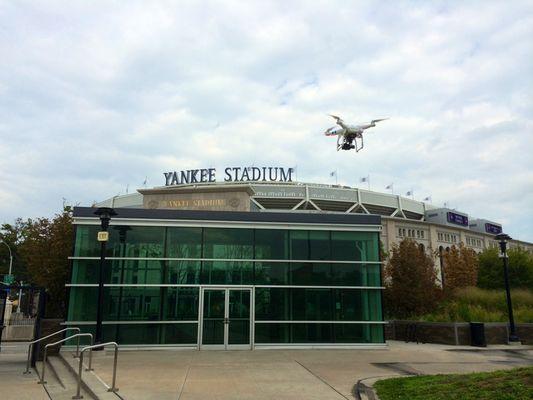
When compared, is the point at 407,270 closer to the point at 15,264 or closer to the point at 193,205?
the point at 193,205

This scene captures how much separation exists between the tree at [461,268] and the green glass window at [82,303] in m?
40.4

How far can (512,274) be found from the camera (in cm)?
4503

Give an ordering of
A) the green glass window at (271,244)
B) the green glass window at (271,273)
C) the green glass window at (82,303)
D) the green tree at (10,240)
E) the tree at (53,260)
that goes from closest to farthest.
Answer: the green glass window at (82,303) → the green glass window at (271,273) → the green glass window at (271,244) → the tree at (53,260) → the green tree at (10,240)

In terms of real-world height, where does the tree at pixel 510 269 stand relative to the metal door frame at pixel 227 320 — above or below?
above

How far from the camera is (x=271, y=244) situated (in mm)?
17766

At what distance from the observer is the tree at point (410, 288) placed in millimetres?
24516

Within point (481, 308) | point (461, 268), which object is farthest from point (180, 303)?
point (461, 268)

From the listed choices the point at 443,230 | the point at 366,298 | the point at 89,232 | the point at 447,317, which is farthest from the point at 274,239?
the point at 443,230

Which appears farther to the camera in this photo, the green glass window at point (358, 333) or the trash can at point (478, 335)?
A: the trash can at point (478, 335)

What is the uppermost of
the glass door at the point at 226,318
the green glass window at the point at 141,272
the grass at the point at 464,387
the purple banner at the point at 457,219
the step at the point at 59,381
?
the purple banner at the point at 457,219

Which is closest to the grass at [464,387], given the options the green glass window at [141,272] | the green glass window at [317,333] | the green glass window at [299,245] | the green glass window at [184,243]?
the green glass window at [317,333]

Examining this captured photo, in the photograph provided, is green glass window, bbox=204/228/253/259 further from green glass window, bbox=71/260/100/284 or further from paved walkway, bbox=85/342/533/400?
green glass window, bbox=71/260/100/284

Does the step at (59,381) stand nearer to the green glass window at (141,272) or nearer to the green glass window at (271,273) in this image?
→ the green glass window at (141,272)

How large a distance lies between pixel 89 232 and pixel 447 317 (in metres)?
15.5
